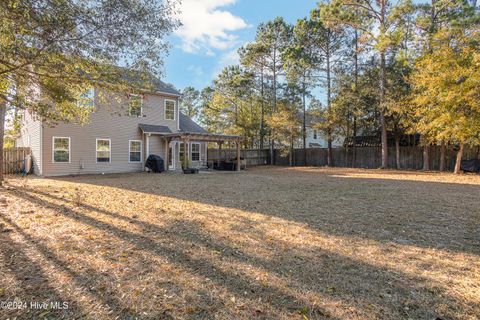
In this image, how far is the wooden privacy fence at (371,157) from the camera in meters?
17.8

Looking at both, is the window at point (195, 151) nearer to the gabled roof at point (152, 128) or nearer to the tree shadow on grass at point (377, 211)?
the gabled roof at point (152, 128)

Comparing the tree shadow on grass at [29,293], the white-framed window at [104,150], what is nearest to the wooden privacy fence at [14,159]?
the white-framed window at [104,150]

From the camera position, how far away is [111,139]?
1530 centimetres

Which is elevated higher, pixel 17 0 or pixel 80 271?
pixel 17 0

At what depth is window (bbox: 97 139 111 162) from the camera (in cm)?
1497

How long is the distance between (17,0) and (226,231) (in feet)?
14.3

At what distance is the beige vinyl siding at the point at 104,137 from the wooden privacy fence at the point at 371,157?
1251 cm

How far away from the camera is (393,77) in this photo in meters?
19.1

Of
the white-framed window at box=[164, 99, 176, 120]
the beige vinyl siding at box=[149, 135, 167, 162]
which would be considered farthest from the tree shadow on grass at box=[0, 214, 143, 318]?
the white-framed window at box=[164, 99, 176, 120]

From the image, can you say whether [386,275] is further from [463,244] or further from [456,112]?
[456,112]

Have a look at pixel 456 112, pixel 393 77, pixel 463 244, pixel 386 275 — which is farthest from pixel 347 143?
pixel 386 275

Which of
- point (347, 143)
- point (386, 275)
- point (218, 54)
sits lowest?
point (386, 275)

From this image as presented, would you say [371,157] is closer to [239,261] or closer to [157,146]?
[157,146]

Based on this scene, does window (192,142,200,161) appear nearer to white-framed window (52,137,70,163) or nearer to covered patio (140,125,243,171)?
covered patio (140,125,243,171)
